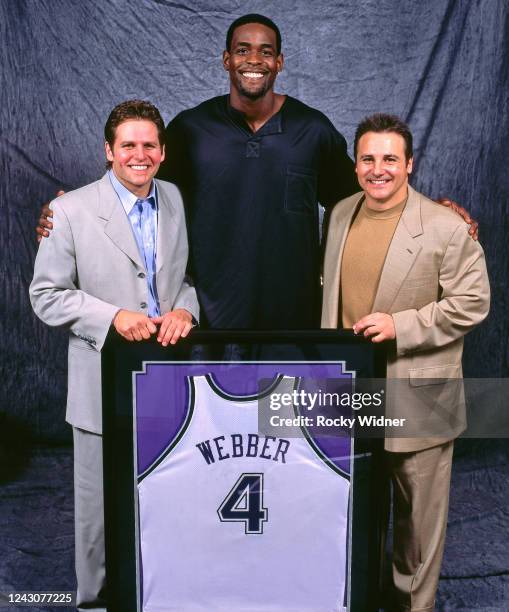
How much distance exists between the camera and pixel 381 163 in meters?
2.76

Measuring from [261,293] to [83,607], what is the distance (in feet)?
4.07

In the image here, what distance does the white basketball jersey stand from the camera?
2.55 meters

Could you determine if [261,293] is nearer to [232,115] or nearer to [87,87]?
[232,115]

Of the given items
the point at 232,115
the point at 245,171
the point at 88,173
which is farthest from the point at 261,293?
the point at 88,173

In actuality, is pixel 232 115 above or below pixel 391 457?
above

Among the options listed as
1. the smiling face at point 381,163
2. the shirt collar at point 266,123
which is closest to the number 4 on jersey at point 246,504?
the smiling face at point 381,163

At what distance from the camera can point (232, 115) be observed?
3.18 metres

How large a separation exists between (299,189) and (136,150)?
684 millimetres

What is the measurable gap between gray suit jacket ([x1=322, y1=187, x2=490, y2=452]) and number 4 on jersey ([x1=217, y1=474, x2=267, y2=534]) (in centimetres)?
47

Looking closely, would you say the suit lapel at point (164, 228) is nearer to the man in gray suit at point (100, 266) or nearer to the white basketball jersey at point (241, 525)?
the man in gray suit at point (100, 266)

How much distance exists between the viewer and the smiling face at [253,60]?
3084 millimetres

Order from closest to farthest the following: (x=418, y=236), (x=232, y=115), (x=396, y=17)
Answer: (x=418, y=236)
(x=232, y=115)
(x=396, y=17)

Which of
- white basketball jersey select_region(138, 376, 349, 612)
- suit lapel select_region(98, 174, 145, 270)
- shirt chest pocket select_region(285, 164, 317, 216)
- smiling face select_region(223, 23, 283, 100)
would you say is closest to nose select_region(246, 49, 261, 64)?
smiling face select_region(223, 23, 283, 100)

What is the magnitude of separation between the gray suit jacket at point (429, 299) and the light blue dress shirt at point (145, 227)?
0.70 meters
